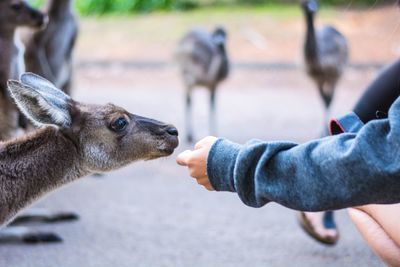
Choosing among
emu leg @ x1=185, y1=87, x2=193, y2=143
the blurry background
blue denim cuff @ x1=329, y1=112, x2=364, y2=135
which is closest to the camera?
blue denim cuff @ x1=329, y1=112, x2=364, y2=135

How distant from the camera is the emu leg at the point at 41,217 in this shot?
5051 millimetres

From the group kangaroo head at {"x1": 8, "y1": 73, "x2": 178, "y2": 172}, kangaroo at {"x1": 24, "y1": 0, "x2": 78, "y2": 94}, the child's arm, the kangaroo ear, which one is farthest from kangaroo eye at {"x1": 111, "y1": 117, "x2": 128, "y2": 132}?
kangaroo at {"x1": 24, "y1": 0, "x2": 78, "y2": 94}

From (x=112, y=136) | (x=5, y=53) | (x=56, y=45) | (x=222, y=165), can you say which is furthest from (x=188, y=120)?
(x=222, y=165)

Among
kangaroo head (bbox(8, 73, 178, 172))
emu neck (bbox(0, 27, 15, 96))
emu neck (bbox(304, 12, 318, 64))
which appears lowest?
emu neck (bbox(304, 12, 318, 64))

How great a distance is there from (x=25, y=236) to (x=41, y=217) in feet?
1.34

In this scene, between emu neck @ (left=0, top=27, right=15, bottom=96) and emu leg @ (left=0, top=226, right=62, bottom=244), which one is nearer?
emu leg @ (left=0, top=226, right=62, bottom=244)

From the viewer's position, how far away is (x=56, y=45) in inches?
256

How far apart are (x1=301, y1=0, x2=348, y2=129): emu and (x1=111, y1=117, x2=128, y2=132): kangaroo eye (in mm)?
4222

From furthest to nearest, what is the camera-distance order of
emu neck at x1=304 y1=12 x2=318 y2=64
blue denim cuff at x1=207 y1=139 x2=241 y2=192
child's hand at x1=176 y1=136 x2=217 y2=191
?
emu neck at x1=304 y1=12 x2=318 y2=64 → child's hand at x1=176 y1=136 x2=217 y2=191 → blue denim cuff at x1=207 y1=139 x2=241 y2=192

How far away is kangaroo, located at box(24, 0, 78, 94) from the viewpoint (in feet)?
20.3

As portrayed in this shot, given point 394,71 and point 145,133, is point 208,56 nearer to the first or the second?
point 394,71

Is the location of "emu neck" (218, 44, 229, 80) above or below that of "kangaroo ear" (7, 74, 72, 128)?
below

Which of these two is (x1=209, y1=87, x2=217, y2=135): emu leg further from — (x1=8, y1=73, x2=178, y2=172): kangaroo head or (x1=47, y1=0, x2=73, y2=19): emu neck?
(x1=8, y1=73, x2=178, y2=172): kangaroo head

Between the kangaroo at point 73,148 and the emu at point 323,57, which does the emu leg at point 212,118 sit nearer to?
the emu at point 323,57
